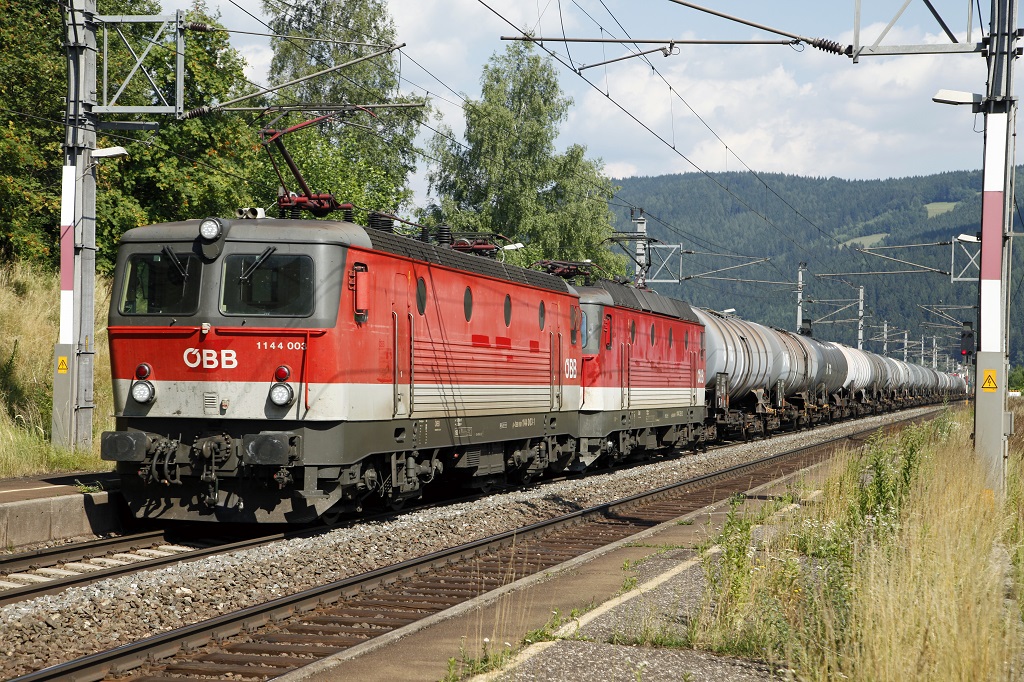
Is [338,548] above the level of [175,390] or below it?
below

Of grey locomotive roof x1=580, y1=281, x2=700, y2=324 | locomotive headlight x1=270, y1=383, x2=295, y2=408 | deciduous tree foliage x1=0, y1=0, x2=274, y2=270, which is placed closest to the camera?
locomotive headlight x1=270, y1=383, x2=295, y2=408

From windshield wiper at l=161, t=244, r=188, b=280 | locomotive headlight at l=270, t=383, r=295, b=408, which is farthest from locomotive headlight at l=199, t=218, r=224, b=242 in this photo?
locomotive headlight at l=270, t=383, r=295, b=408

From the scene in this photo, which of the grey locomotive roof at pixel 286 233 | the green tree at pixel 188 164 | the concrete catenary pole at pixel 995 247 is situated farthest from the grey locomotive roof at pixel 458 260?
the green tree at pixel 188 164

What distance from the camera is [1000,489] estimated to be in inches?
555

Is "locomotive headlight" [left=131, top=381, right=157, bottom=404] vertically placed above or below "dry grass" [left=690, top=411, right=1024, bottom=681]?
above

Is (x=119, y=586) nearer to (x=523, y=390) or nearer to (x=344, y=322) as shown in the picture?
(x=344, y=322)

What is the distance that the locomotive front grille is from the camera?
38.5ft

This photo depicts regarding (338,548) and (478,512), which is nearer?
(338,548)

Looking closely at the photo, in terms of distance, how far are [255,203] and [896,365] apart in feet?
128

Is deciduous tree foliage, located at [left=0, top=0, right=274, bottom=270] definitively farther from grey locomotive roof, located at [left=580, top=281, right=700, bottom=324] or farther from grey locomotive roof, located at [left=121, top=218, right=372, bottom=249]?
grey locomotive roof, located at [left=121, top=218, right=372, bottom=249]

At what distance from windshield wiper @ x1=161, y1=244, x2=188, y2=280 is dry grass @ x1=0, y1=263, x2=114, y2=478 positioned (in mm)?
5436

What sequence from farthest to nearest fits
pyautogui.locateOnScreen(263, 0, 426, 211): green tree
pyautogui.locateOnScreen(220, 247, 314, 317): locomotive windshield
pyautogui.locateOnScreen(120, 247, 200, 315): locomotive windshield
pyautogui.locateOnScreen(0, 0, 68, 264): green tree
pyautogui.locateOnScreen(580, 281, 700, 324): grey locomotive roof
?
pyautogui.locateOnScreen(263, 0, 426, 211): green tree
pyautogui.locateOnScreen(0, 0, 68, 264): green tree
pyautogui.locateOnScreen(580, 281, 700, 324): grey locomotive roof
pyautogui.locateOnScreen(120, 247, 200, 315): locomotive windshield
pyautogui.locateOnScreen(220, 247, 314, 317): locomotive windshield

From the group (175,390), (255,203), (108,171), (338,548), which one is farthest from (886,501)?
(255,203)

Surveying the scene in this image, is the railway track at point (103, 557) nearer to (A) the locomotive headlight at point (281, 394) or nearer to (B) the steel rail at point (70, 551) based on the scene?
(B) the steel rail at point (70, 551)
